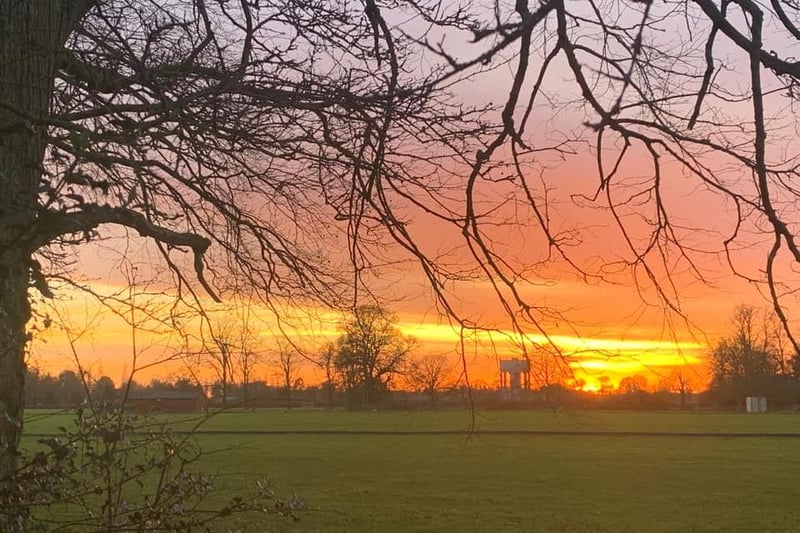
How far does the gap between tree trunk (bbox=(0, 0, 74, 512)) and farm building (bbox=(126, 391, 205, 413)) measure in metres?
0.47

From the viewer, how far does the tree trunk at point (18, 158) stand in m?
2.70

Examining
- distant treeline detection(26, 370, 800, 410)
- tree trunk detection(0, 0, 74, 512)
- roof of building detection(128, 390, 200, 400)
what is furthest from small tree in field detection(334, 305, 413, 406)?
tree trunk detection(0, 0, 74, 512)

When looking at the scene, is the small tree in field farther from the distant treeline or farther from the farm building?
the farm building

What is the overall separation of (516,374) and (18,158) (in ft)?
7.33

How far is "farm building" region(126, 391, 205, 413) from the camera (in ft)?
12.2

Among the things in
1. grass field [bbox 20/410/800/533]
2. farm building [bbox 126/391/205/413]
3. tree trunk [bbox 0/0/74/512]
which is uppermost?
tree trunk [bbox 0/0/74/512]

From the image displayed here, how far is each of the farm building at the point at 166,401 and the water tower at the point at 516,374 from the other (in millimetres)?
1315

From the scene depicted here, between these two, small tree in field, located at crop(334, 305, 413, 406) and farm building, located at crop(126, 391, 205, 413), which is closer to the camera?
farm building, located at crop(126, 391, 205, 413)

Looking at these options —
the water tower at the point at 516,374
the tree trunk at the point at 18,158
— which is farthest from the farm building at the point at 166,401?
the water tower at the point at 516,374

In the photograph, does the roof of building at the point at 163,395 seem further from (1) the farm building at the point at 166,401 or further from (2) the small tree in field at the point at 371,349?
(2) the small tree in field at the point at 371,349

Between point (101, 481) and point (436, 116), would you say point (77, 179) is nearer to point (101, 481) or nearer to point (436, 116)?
point (101, 481)

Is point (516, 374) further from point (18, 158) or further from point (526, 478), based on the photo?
point (526, 478)

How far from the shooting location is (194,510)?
12.1 ft

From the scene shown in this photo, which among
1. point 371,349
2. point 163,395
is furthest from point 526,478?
point 163,395
